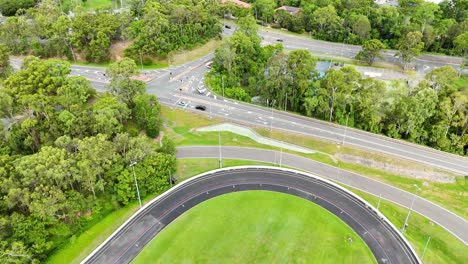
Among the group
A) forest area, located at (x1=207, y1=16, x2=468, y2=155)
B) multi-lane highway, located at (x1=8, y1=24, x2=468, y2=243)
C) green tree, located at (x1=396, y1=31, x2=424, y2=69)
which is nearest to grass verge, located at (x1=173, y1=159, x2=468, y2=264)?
multi-lane highway, located at (x1=8, y1=24, x2=468, y2=243)

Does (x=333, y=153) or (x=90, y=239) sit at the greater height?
(x=333, y=153)

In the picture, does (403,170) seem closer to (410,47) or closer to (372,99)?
(372,99)

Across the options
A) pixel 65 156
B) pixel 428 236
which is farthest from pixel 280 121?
pixel 65 156

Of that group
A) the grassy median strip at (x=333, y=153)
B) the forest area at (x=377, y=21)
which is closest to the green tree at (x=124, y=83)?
the grassy median strip at (x=333, y=153)

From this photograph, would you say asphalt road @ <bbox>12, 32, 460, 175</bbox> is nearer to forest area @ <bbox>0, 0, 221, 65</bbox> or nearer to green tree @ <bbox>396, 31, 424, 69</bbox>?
forest area @ <bbox>0, 0, 221, 65</bbox>

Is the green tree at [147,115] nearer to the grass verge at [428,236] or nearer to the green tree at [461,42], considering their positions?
the grass verge at [428,236]

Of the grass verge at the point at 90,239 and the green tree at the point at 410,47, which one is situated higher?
the green tree at the point at 410,47
